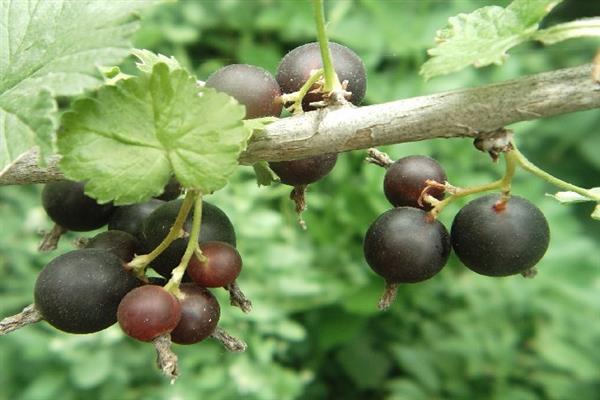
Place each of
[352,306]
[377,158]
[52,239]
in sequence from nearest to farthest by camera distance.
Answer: [377,158] < [52,239] < [352,306]

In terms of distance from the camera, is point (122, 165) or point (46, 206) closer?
point (122, 165)

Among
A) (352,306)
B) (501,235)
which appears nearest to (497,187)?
(501,235)

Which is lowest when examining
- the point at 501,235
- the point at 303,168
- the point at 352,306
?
the point at 352,306

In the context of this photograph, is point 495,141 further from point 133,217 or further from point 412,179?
point 133,217

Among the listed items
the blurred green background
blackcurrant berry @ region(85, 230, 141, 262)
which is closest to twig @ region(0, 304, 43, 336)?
blackcurrant berry @ region(85, 230, 141, 262)

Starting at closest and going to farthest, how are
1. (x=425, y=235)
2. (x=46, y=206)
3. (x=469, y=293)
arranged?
1. (x=425, y=235)
2. (x=46, y=206)
3. (x=469, y=293)

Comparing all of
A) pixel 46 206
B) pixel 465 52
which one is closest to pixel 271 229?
pixel 46 206

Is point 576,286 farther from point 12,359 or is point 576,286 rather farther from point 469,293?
point 12,359
